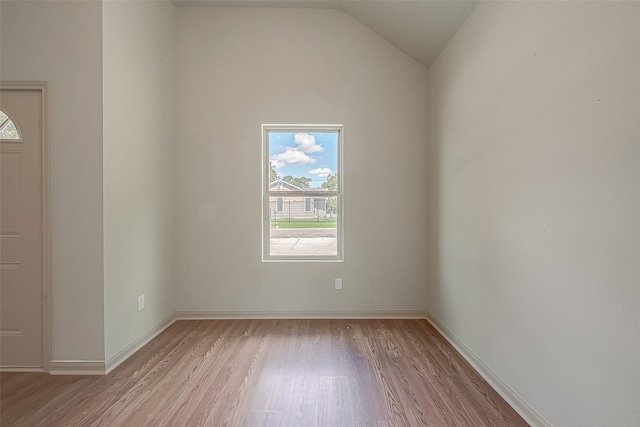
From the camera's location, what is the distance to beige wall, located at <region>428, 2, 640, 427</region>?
1.31 metres

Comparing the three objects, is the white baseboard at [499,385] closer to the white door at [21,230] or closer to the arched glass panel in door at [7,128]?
the white door at [21,230]

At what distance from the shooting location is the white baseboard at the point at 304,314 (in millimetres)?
3584

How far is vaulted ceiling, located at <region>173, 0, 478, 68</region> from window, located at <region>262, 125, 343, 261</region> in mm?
1232

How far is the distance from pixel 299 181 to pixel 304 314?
5.26 ft

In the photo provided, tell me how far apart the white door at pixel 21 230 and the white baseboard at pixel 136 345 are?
0.52 metres

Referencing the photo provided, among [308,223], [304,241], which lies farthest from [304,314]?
[308,223]

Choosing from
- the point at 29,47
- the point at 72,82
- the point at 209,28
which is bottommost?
the point at 72,82

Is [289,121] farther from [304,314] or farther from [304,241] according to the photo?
[304,314]

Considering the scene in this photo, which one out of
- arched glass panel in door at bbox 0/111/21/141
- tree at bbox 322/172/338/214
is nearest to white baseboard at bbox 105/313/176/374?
arched glass panel in door at bbox 0/111/21/141

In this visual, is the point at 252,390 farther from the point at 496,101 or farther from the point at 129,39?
the point at 129,39

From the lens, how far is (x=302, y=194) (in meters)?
3.72

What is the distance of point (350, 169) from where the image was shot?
11.8 feet

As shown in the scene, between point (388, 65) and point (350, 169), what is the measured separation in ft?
4.27

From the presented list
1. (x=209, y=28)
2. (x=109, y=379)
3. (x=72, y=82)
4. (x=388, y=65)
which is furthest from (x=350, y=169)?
(x=109, y=379)
